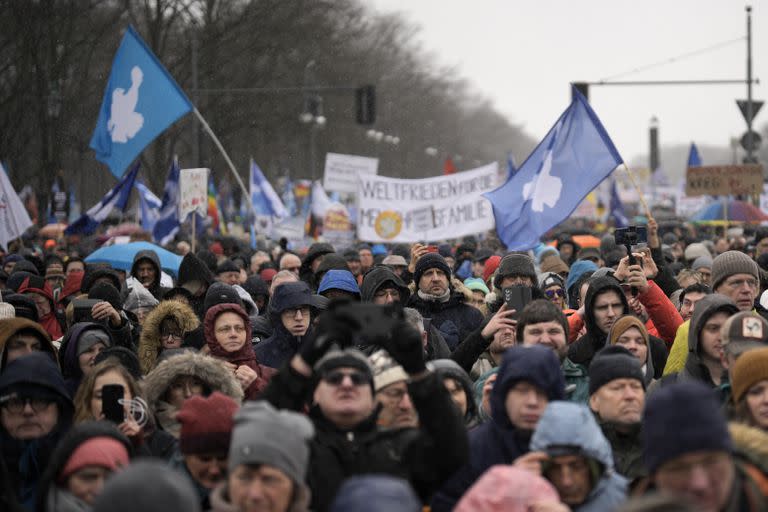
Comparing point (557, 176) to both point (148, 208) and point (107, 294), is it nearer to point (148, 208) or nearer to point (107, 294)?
point (107, 294)

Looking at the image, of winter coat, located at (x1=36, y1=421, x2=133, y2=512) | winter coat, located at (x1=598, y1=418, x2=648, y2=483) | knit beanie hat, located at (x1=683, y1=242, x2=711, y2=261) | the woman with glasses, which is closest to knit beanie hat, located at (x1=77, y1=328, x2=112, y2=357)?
the woman with glasses

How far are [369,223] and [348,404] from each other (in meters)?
11.4

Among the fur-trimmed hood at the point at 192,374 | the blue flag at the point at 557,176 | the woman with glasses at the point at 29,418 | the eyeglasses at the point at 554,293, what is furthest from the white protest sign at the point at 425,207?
the woman with glasses at the point at 29,418

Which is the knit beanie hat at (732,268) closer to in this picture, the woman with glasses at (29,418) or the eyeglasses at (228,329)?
the eyeglasses at (228,329)

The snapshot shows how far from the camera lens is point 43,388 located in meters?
5.76

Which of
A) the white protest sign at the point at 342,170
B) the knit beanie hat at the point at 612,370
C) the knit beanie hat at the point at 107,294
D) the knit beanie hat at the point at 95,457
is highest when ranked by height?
the white protest sign at the point at 342,170

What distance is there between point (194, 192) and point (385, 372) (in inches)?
415

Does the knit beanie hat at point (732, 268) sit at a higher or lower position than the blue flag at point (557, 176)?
lower

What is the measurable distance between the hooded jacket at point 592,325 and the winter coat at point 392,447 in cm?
258

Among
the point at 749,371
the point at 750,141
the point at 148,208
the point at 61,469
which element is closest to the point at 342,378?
the point at 61,469

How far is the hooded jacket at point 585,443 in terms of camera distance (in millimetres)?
4605

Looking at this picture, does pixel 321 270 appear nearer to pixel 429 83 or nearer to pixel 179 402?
pixel 179 402

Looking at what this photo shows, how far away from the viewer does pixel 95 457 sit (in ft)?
15.7

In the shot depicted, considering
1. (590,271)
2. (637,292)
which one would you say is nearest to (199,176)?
(590,271)
